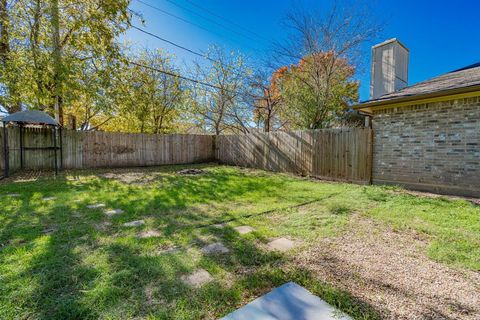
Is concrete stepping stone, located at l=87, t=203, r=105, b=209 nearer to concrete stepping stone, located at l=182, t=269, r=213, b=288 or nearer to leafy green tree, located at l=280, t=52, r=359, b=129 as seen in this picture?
concrete stepping stone, located at l=182, t=269, r=213, b=288

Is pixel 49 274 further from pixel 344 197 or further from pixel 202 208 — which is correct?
pixel 344 197

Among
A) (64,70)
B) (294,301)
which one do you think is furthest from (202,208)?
(64,70)

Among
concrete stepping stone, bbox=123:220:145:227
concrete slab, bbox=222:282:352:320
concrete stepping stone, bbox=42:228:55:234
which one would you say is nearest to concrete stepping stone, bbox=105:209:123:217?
concrete stepping stone, bbox=123:220:145:227

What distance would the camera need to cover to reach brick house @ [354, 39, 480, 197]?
4676 millimetres

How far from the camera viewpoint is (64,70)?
6.91 meters

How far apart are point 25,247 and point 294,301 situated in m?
2.55

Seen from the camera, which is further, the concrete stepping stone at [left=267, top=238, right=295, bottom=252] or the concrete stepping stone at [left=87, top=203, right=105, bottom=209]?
the concrete stepping stone at [left=87, top=203, right=105, bottom=209]

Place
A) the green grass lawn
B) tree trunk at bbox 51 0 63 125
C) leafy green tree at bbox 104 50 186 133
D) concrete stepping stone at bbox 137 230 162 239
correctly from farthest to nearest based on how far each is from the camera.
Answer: leafy green tree at bbox 104 50 186 133, tree trunk at bbox 51 0 63 125, concrete stepping stone at bbox 137 230 162 239, the green grass lawn

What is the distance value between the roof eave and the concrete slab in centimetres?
532

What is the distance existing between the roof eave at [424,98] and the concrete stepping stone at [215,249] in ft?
17.6

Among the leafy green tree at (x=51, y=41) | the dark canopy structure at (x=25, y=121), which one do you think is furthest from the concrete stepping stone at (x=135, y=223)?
the leafy green tree at (x=51, y=41)

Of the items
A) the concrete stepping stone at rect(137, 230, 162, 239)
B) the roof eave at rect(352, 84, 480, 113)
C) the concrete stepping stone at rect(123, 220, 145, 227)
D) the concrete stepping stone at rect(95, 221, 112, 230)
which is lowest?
the concrete stepping stone at rect(137, 230, 162, 239)

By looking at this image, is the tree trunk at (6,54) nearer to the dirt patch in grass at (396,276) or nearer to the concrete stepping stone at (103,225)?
the concrete stepping stone at (103,225)

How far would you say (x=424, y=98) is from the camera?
5129mm
